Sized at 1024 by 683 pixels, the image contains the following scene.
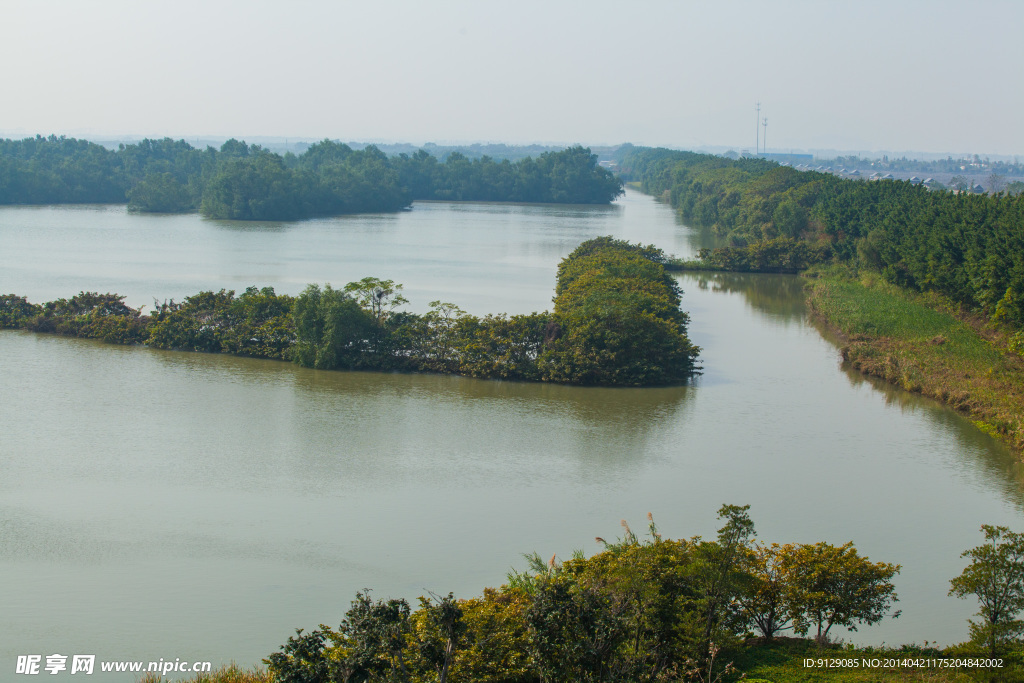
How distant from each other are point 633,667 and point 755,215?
40.7m

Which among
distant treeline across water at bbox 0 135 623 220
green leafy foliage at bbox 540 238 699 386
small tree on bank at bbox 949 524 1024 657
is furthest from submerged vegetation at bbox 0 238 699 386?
distant treeline across water at bbox 0 135 623 220

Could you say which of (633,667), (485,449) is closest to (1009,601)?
(633,667)

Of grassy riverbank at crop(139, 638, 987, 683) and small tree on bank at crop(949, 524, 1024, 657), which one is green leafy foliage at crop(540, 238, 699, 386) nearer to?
grassy riverbank at crop(139, 638, 987, 683)

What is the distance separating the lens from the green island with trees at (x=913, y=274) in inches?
736

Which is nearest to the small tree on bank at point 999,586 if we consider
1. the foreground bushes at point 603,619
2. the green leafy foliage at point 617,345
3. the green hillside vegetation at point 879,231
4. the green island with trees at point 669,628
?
the green island with trees at point 669,628

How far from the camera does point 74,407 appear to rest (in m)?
16.8

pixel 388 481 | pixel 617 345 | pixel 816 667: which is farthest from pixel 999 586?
pixel 617 345

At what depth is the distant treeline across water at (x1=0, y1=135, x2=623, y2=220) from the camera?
5525cm

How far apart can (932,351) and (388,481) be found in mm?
13417

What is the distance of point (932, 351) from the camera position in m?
20.6

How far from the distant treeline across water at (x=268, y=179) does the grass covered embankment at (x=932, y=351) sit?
3722 cm

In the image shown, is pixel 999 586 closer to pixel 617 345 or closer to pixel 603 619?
pixel 603 619

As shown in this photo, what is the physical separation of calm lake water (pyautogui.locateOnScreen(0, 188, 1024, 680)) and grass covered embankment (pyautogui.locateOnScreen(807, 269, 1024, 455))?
527 mm

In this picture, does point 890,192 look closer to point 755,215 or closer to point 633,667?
point 755,215
